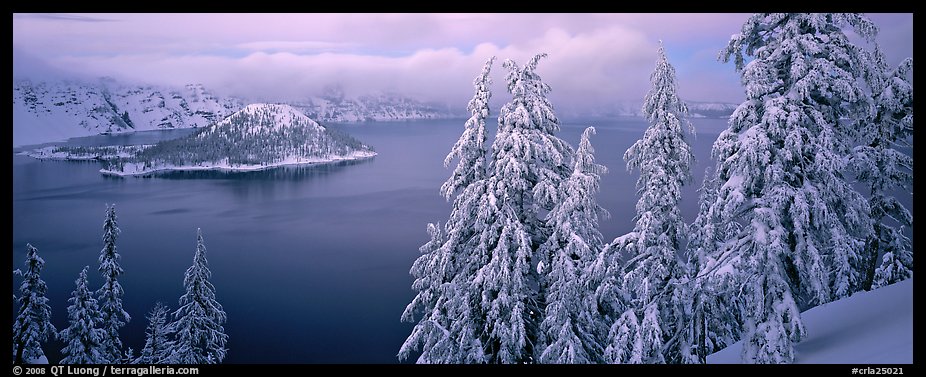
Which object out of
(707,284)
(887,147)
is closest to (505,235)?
(707,284)

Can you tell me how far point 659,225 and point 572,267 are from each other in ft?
8.02

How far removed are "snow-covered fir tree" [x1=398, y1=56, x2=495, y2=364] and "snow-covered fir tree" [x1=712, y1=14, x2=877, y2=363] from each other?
5.96 metres

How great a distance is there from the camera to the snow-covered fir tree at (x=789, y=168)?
1027 centimetres

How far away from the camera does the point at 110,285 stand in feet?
88.8

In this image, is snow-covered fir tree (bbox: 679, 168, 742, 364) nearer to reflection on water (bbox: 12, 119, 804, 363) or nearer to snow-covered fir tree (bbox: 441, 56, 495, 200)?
reflection on water (bbox: 12, 119, 804, 363)

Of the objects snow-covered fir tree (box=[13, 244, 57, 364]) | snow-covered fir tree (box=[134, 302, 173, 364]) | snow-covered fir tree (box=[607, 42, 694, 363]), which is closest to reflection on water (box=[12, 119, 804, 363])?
snow-covered fir tree (box=[607, 42, 694, 363])

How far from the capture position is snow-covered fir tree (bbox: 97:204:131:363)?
25.8 metres

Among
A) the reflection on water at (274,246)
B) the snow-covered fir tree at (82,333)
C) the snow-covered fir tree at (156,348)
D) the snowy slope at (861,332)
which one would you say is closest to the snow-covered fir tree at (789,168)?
the snowy slope at (861,332)

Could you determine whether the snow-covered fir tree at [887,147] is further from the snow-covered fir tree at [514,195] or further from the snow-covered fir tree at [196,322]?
the snow-covered fir tree at [196,322]

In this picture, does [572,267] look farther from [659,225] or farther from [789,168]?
[789,168]

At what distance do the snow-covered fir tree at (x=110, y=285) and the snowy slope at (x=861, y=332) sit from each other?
1111 inches
